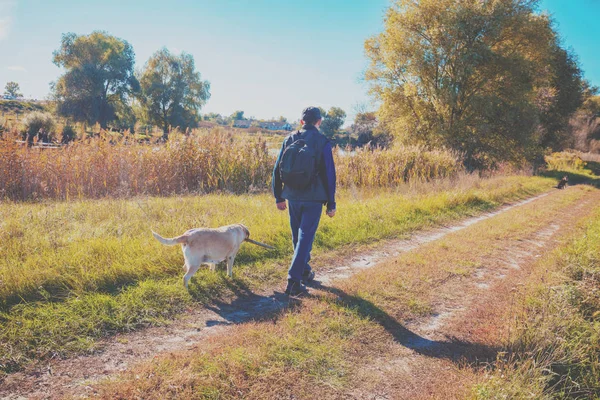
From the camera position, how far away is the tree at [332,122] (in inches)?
2477

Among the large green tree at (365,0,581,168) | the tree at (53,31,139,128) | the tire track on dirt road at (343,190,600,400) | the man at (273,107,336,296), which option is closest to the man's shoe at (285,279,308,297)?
the man at (273,107,336,296)

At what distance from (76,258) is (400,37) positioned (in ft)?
73.1

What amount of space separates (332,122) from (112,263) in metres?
65.4

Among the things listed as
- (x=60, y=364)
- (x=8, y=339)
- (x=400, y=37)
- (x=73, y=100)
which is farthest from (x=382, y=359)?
(x=73, y=100)

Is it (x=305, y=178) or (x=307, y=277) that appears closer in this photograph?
(x=305, y=178)

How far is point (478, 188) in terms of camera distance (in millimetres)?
14555

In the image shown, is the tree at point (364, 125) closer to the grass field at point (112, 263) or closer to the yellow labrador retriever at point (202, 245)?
the grass field at point (112, 263)

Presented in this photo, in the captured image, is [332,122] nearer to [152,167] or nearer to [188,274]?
[152,167]

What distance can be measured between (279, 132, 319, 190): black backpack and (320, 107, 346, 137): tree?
179ft

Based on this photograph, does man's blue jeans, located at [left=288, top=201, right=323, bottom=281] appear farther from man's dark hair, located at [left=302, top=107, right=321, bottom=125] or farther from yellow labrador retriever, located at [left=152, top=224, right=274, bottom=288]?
man's dark hair, located at [left=302, top=107, right=321, bottom=125]

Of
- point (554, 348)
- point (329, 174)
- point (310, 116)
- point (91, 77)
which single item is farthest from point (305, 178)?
point (91, 77)

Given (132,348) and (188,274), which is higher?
(188,274)

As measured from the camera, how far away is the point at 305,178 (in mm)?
4129

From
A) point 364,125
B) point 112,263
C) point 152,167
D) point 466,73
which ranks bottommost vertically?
point 112,263
